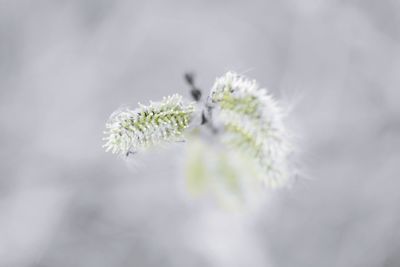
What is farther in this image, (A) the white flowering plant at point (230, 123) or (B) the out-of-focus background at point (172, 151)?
(B) the out-of-focus background at point (172, 151)

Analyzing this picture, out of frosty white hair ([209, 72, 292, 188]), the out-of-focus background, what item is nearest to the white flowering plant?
frosty white hair ([209, 72, 292, 188])

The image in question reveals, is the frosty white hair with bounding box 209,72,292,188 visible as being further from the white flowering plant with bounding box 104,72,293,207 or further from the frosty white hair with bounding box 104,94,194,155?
the frosty white hair with bounding box 104,94,194,155

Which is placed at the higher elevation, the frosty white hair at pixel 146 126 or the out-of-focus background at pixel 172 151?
the out-of-focus background at pixel 172 151

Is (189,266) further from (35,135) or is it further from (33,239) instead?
(35,135)

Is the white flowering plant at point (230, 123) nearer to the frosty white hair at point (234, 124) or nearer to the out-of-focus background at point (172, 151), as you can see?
the frosty white hair at point (234, 124)

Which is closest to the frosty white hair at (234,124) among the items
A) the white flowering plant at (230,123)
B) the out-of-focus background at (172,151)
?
the white flowering plant at (230,123)

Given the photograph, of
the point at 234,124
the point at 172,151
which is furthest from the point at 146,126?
the point at 172,151

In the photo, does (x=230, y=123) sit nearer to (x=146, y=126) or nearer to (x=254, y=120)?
(x=254, y=120)
